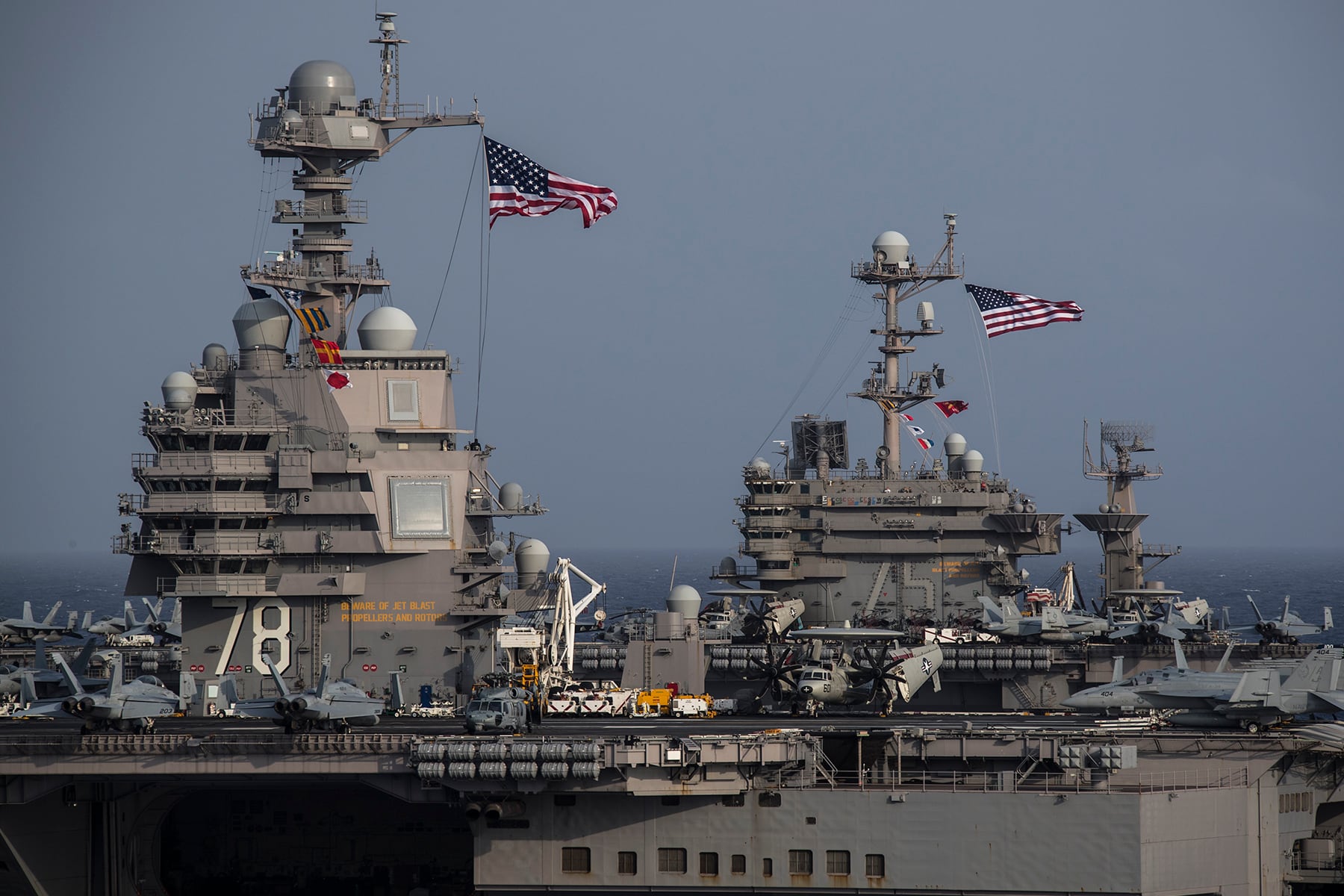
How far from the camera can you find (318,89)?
41906 mm

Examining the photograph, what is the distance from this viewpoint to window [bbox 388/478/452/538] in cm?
4025

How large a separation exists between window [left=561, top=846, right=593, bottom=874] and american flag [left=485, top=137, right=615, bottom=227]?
1606 centimetres

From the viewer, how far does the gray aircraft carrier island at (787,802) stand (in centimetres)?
2958

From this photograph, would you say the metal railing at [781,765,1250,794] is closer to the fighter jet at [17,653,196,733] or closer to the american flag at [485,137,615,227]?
the fighter jet at [17,653,196,733]

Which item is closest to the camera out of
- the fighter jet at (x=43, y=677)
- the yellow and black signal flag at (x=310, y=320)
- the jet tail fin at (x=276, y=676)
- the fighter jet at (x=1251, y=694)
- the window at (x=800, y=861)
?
the window at (x=800, y=861)

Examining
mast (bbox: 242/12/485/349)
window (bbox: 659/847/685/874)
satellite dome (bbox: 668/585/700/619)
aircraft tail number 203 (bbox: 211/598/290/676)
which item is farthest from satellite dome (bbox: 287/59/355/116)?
Result: window (bbox: 659/847/685/874)

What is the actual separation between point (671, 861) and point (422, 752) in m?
5.07

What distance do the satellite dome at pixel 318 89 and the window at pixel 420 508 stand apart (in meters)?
9.82

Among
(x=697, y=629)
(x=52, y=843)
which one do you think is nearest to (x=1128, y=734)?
(x=697, y=629)

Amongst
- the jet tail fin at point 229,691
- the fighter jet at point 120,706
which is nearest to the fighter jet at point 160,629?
the jet tail fin at point 229,691

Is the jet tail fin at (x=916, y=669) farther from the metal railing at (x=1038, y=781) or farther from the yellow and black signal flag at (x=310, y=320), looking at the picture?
the yellow and black signal flag at (x=310, y=320)

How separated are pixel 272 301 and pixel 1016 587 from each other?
2728 centimetres

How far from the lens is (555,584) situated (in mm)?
43375

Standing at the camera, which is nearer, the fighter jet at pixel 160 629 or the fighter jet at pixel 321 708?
the fighter jet at pixel 321 708
